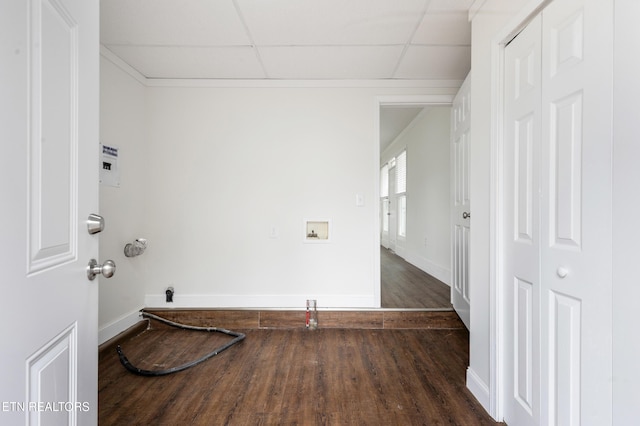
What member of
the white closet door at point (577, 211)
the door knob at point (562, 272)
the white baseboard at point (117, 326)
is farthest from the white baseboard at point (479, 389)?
the white baseboard at point (117, 326)

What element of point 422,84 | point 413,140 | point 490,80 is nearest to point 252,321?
point 490,80

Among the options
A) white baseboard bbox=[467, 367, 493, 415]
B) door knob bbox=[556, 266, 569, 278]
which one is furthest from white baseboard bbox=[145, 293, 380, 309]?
door knob bbox=[556, 266, 569, 278]

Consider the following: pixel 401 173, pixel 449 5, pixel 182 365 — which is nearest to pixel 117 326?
pixel 182 365

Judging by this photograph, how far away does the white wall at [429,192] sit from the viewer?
11.7 feet

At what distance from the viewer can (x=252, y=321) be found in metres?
2.63

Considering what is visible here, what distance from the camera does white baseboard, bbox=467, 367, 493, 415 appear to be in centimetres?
155

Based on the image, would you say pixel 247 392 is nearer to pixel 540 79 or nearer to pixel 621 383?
pixel 621 383

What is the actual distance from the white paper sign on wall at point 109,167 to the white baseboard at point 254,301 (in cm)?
114

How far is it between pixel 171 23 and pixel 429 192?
138 inches

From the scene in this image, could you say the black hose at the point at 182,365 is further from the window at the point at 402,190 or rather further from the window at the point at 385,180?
the window at the point at 385,180

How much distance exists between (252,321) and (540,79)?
266 centimetres

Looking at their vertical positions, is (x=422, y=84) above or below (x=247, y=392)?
above

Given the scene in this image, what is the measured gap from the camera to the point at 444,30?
1955mm

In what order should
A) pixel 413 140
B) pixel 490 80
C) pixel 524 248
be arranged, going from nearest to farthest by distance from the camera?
pixel 524 248 < pixel 490 80 < pixel 413 140
